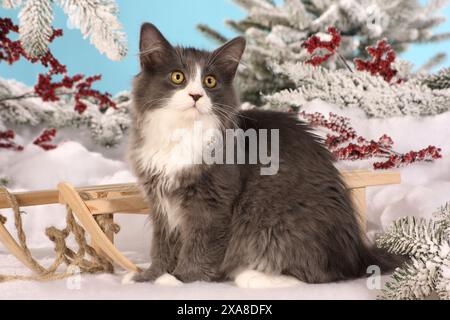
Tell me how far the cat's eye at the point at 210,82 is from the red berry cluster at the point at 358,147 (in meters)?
0.70

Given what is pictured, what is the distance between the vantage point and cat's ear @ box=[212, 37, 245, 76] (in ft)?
5.74

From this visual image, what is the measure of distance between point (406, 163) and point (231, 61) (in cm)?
102

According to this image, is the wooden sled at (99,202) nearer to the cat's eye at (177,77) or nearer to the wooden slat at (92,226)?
the wooden slat at (92,226)

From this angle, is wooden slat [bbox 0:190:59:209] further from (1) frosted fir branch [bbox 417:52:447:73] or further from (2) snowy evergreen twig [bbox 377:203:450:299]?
(1) frosted fir branch [bbox 417:52:447:73]

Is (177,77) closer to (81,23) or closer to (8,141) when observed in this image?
(81,23)

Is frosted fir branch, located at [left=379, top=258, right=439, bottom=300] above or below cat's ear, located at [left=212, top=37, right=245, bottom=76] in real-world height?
below

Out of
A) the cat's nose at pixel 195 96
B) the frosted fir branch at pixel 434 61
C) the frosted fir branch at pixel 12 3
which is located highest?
the frosted fir branch at pixel 434 61

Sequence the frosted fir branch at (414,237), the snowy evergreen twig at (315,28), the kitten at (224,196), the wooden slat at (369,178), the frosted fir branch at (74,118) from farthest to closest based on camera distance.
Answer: the frosted fir branch at (74,118), the snowy evergreen twig at (315,28), the wooden slat at (369,178), the kitten at (224,196), the frosted fir branch at (414,237)

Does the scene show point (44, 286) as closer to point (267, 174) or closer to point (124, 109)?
point (267, 174)

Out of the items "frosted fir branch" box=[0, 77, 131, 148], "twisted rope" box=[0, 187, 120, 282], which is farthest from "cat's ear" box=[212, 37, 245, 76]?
"frosted fir branch" box=[0, 77, 131, 148]


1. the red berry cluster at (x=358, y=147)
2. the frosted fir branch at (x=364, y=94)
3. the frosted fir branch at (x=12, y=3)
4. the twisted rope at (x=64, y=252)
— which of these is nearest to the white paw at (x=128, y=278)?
the twisted rope at (x=64, y=252)

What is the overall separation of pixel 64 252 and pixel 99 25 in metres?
0.76

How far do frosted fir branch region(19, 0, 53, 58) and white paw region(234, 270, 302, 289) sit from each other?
781mm

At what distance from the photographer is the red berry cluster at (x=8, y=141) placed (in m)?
2.92
